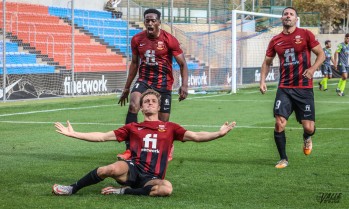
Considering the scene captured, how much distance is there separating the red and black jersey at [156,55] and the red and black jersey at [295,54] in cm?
153

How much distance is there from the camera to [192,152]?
13.4 meters

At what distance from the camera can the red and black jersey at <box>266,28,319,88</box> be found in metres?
12.0

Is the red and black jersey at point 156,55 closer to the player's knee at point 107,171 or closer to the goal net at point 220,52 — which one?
the player's knee at point 107,171

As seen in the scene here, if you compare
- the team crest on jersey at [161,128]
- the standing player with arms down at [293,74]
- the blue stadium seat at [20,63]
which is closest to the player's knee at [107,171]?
the team crest on jersey at [161,128]

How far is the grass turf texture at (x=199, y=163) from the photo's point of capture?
873 centimetres

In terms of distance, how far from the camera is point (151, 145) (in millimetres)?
9000

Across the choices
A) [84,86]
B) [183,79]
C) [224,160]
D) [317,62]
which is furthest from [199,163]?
[84,86]

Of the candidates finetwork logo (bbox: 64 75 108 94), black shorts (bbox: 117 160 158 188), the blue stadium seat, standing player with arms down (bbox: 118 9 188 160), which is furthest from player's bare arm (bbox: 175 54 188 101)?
finetwork logo (bbox: 64 75 108 94)

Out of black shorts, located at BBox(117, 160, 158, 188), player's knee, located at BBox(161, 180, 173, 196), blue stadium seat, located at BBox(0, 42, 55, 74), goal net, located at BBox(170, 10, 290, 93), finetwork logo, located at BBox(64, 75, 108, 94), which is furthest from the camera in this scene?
goal net, located at BBox(170, 10, 290, 93)

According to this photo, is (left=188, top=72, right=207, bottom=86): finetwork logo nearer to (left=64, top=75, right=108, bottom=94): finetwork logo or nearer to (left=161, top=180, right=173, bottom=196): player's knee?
(left=64, top=75, right=108, bottom=94): finetwork logo

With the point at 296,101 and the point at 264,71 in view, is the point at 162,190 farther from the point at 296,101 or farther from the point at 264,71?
the point at 264,71

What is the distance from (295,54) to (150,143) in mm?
3856

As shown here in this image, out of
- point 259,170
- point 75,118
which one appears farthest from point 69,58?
point 259,170

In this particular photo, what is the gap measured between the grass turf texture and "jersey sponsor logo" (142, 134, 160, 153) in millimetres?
541
